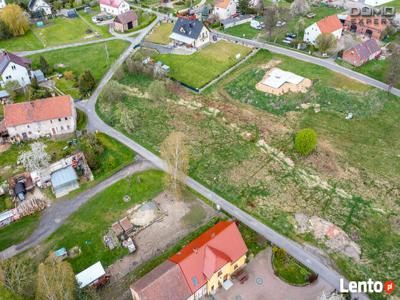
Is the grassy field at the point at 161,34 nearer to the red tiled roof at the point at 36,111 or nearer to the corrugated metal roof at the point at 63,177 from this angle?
the red tiled roof at the point at 36,111

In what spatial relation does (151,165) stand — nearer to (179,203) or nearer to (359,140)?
(179,203)

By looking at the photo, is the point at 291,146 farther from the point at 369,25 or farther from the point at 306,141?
the point at 369,25

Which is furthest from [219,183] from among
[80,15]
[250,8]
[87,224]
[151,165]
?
[80,15]

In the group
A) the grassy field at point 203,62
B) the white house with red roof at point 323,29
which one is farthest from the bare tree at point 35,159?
the white house with red roof at point 323,29

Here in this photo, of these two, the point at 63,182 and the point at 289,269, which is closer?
the point at 289,269

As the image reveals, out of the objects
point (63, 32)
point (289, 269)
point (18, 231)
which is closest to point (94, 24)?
point (63, 32)

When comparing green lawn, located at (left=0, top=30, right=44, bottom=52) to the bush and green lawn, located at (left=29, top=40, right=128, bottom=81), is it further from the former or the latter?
the bush
